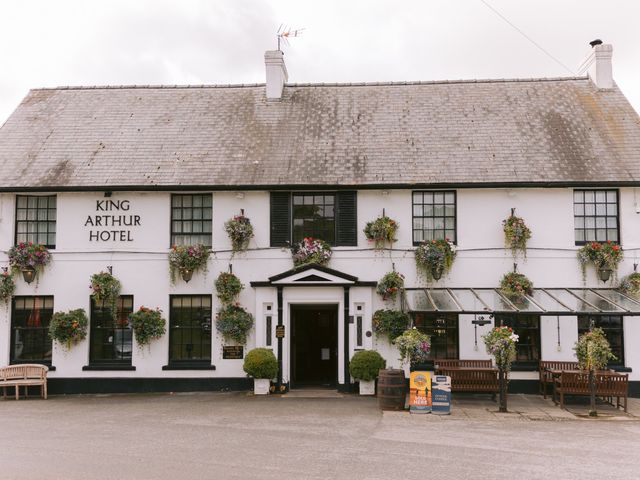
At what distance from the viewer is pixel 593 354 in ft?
46.1

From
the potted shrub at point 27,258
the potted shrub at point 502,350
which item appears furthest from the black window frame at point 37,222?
the potted shrub at point 502,350

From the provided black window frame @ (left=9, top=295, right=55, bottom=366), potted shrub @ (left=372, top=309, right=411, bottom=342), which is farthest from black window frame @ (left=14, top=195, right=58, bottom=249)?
potted shrub @ (left=372, top=309, right=411, bottom=342)

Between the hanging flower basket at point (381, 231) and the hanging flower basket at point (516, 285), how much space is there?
306 centimetres

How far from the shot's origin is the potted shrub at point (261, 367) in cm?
1634

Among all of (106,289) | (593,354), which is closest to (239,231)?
(106,289)

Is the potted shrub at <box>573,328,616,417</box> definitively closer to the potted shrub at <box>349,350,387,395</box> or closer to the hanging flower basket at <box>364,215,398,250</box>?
the potted shrub at <box>349,350,387,395</box>

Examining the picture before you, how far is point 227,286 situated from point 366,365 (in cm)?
412

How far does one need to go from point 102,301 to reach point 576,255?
1258 centimetres

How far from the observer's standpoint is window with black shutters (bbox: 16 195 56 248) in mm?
17984

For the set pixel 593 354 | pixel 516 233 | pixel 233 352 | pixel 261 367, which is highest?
pixel 516 233

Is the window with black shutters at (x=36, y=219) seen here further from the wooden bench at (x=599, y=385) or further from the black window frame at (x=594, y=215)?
the black window frame at (x=594, y=215)

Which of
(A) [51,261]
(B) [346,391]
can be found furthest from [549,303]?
(A) [51,261]

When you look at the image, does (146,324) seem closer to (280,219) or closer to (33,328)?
(33,328)

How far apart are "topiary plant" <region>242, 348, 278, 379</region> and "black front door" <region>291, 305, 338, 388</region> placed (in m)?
1.93
